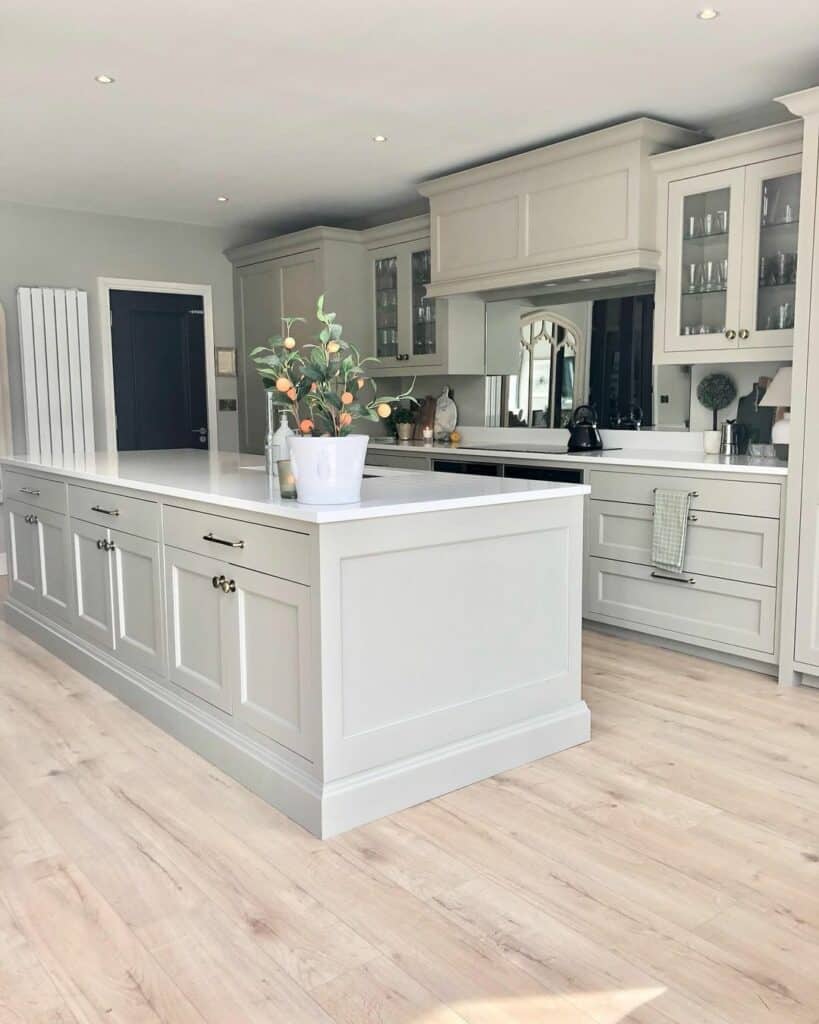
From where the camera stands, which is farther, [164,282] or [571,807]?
[164,282]

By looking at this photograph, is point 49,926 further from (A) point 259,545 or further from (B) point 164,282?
(B) point 164,282

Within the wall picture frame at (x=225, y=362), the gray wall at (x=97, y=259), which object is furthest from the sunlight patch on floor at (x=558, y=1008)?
the wall picture frame at (x=225, y=362)

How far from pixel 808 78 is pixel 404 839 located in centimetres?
345

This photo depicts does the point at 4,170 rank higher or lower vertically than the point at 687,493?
higher

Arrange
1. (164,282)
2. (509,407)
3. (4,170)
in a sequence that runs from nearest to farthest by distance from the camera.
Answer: (4,170) → (509,407) → (164,282)

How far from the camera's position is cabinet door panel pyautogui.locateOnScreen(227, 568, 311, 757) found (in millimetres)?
2445

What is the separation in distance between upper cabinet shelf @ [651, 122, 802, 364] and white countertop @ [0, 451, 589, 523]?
4.79ft

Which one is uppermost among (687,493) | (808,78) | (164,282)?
(808,78)

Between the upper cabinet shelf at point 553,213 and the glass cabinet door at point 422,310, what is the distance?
0.37m

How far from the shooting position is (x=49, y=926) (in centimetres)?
201

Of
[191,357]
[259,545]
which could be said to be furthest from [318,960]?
[191,357]

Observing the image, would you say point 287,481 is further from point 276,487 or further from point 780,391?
point 780,391

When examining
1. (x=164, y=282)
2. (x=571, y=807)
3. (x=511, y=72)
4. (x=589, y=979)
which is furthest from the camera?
(x=164, y=282)

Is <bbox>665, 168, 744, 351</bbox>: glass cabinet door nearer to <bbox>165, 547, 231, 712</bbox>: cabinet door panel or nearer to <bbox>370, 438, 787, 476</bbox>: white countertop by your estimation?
<bbox>370, 438, 787, 476</bbox>: white countertop
